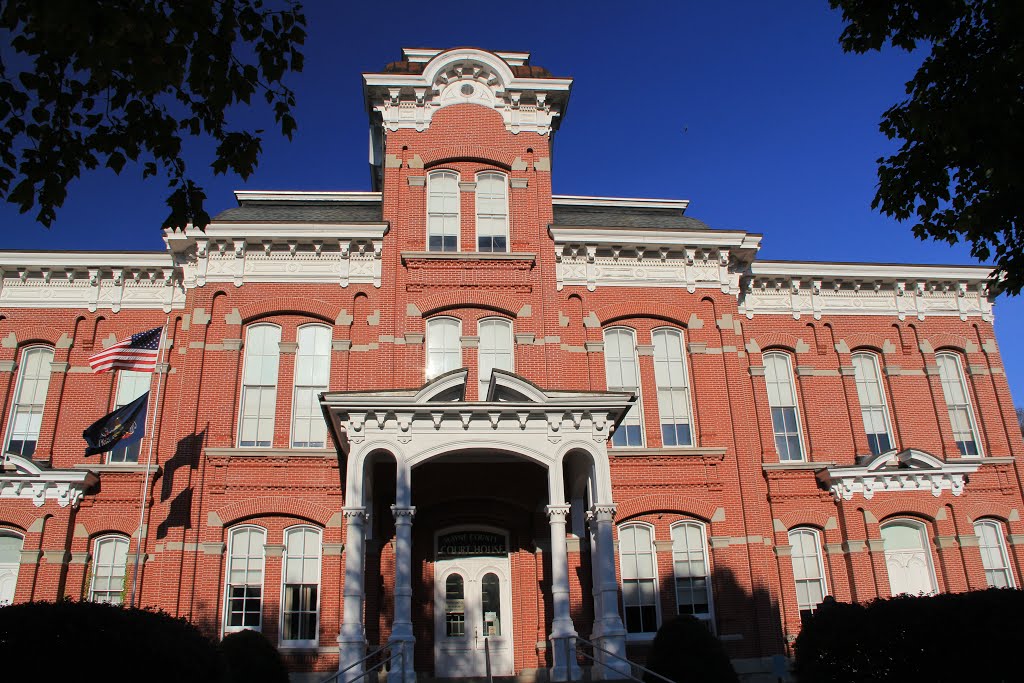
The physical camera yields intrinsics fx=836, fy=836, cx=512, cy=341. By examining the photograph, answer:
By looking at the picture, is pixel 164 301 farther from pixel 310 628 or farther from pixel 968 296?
pixel 968 296

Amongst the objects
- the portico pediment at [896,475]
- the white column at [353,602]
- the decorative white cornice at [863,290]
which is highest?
the decorative white cornice at [863,290]

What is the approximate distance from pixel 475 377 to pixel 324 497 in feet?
13.5

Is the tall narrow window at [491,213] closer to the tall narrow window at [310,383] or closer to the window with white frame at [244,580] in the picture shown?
the tall narrow window at [310,383]

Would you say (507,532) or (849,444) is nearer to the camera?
(507,532)

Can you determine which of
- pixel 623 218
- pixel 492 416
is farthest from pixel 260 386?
pixel 623 218

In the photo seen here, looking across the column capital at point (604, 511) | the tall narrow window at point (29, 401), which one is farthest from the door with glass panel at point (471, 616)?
the tall narrow window at point (29, 401)

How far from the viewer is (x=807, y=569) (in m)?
→ 19.4

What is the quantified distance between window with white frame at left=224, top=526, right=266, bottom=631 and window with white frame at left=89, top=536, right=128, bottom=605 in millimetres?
2480

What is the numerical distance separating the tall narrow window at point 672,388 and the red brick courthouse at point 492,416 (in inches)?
3.1

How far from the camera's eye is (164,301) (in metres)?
20.5

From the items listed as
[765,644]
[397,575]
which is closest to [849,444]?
[765,644]

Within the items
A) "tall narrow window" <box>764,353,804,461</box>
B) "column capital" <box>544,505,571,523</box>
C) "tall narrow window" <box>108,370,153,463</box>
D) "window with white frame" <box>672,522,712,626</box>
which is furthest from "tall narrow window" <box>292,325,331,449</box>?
"tall narrow window" <box>764,353,804,461</box>

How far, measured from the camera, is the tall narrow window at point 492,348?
61.0 feet

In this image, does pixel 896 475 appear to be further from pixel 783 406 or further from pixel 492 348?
pixel 492 348
